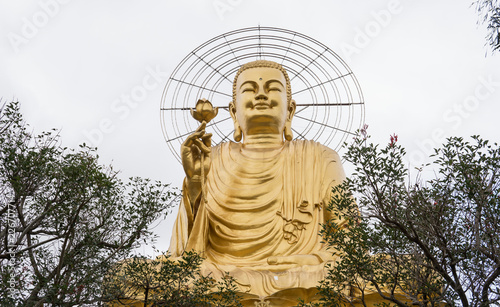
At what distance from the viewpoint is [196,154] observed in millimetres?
9180

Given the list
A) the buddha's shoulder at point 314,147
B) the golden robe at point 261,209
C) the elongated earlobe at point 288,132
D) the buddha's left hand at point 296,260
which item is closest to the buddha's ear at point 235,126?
the golden robe at point 261,209

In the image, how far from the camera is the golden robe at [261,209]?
371 inches

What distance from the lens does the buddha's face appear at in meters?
10.7

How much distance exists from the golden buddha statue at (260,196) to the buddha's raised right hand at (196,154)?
0.04ft

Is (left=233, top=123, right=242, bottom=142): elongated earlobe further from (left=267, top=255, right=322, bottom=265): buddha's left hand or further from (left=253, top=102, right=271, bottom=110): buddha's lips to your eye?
(left=267, top=255, right=322, bottom=265): buddha's left hand

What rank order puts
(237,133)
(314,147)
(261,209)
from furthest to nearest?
(237,133)
(314,147)
(261,209)

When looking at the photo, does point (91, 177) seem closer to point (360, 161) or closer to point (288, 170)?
point (360, 161)

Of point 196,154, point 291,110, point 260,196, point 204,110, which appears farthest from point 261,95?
point 204,110

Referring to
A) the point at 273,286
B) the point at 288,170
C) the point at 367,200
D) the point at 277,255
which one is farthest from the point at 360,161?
the point at 288,170

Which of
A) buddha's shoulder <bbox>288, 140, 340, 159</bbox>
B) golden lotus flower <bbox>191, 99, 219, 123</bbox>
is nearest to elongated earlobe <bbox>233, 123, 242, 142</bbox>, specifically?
buddha's shoulder <bbox>288, 140, 340, 159</bbox>

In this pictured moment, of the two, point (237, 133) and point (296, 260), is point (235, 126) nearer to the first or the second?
point (237, 133)

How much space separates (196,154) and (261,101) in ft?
6.02

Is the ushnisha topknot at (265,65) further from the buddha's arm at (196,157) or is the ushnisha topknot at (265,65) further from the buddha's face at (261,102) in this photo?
the buddha's arm at (196,157)

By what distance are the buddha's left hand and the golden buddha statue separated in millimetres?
11
